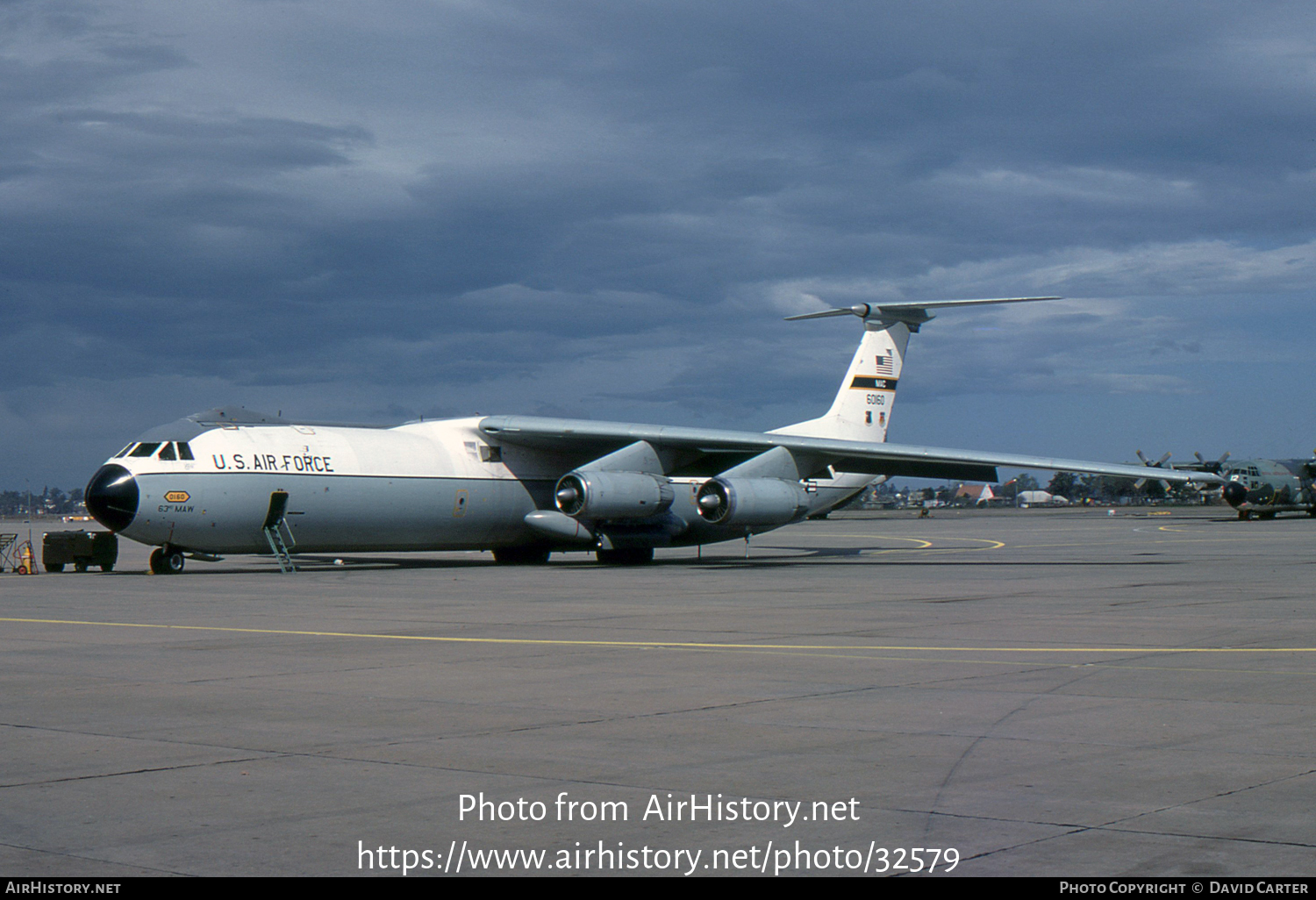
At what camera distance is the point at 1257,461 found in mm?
66812

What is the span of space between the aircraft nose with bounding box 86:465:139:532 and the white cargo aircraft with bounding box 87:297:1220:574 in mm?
26

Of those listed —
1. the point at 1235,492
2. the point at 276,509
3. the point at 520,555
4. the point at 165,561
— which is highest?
the point at 276,509

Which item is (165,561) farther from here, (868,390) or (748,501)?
(868,390)

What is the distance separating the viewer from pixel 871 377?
37656mm

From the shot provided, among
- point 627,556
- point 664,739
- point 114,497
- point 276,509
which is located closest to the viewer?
point 664,739

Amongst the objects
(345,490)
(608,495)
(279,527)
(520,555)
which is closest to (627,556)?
(520,555)

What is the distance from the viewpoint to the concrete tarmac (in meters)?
5.27

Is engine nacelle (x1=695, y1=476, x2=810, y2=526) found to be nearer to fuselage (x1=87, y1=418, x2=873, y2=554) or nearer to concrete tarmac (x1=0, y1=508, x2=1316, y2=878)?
fuselage (x1=87, y1=418, x2=873, y2=554)

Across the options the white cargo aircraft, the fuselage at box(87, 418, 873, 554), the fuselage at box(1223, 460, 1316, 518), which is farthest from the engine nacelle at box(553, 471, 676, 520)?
the fuselage at box(1223, 460, 1316, 518)

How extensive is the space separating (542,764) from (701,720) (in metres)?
1.67

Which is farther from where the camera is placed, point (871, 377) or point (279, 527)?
point (871, 377)

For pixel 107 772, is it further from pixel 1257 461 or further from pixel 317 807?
pixel 1257 461

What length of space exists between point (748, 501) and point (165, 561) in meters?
12.9
